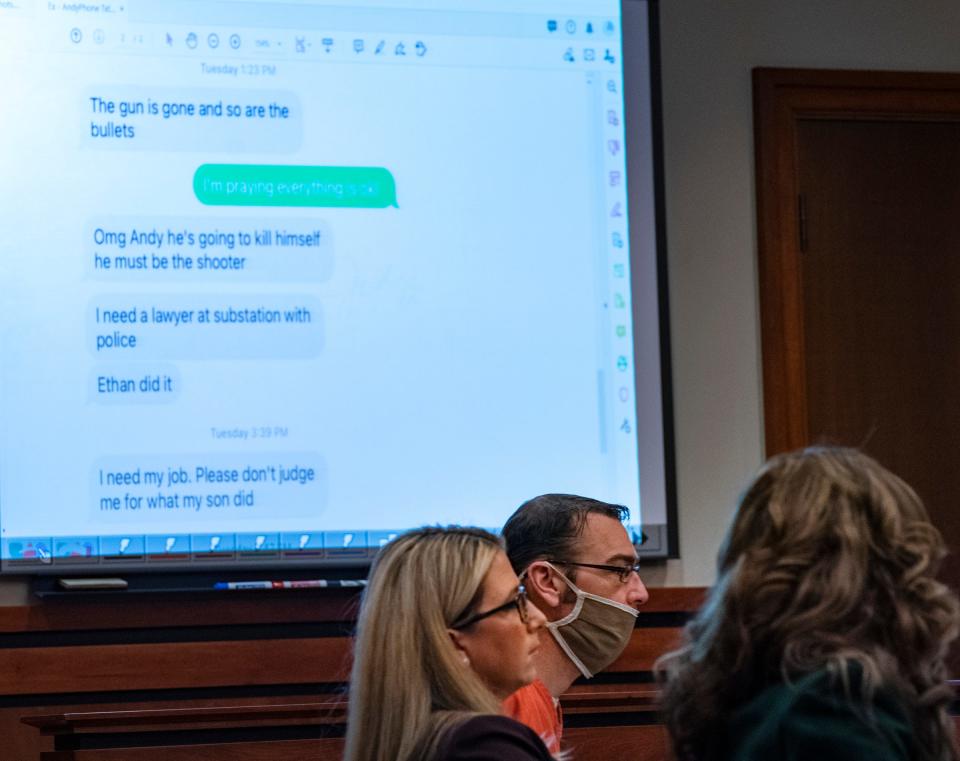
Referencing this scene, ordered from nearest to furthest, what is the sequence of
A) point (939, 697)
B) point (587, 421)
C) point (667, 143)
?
1. point (939, 697)
2. point (587, 421)
3. point (667, 143)

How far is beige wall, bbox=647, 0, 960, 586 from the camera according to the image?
3678 millimetres

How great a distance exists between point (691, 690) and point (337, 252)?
2159 millimetres

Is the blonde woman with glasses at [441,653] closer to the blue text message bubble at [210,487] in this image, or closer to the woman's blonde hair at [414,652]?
the woman's blonde hair at [414,652]

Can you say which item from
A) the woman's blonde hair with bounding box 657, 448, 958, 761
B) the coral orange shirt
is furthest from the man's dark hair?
the woman's blonde hair with bounding box 657, 448, 958, 761

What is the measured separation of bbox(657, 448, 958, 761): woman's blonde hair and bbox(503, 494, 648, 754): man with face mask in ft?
3.22

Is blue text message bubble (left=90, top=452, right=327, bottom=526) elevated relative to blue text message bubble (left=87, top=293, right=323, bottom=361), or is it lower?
lower

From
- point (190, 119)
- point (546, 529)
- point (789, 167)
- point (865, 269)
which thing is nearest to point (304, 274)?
point (190, 119)

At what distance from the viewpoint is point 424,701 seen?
5.58ft

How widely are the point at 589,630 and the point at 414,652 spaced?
0.78 m

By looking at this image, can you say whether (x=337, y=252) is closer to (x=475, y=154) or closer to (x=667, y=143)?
(x=475, y=154)

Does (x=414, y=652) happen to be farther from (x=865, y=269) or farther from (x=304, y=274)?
(x=865, y=269)

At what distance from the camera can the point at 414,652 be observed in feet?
5.72

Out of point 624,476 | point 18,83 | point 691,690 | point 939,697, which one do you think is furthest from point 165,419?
point 939,697

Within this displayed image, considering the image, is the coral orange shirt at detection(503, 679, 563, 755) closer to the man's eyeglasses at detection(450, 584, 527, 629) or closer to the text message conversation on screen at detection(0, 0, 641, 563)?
the man's eyeglasses at detection(450, 584, 527, 629)
